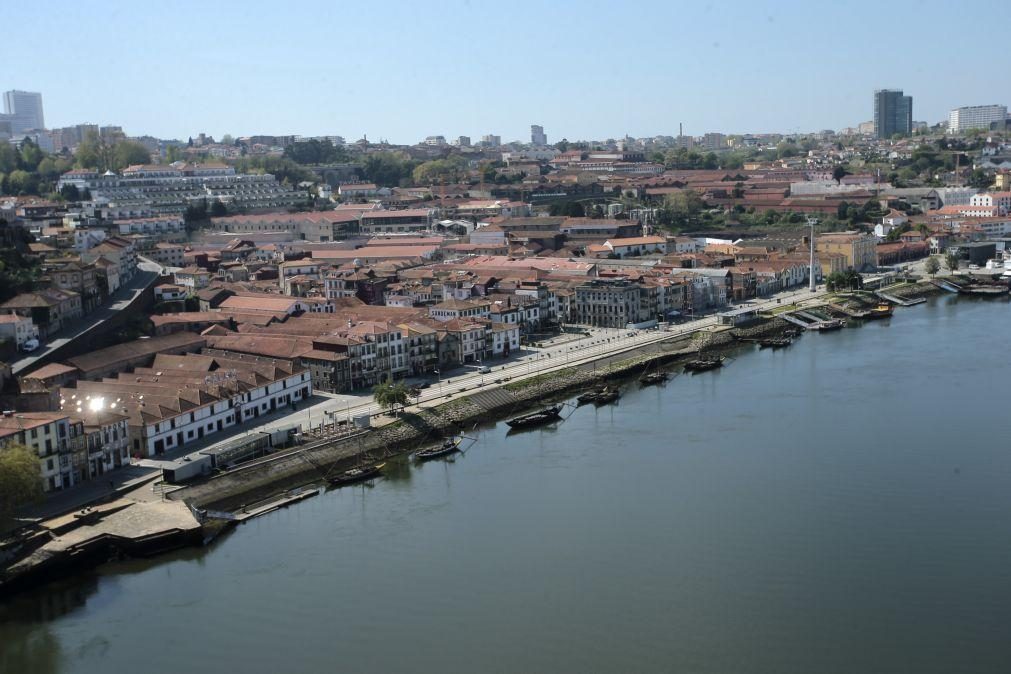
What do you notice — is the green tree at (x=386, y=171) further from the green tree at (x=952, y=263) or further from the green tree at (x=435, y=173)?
the green tree at (x=952, y=263)

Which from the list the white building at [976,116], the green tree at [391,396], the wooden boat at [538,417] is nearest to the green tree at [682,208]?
the wooden boat at [538,417]

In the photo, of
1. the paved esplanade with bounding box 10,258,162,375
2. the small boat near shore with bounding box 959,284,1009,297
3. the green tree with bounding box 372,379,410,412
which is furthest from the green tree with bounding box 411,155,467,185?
the green tree with bounding box 372,379,410,412

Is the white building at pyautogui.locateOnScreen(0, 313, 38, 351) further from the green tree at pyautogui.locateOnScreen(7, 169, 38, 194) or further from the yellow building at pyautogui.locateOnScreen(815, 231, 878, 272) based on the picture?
the green tree at pyautogui.locateOnScreen(7, 169, 38, 194)

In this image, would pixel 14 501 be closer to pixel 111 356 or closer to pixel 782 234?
pixel 111 356

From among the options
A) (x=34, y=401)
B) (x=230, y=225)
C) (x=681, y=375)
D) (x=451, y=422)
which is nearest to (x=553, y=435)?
(x=451, y=422)

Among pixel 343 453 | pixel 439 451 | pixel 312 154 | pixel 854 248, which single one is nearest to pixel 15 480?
pixel 343 453

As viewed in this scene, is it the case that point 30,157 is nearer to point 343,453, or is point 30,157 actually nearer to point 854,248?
point 854,248
